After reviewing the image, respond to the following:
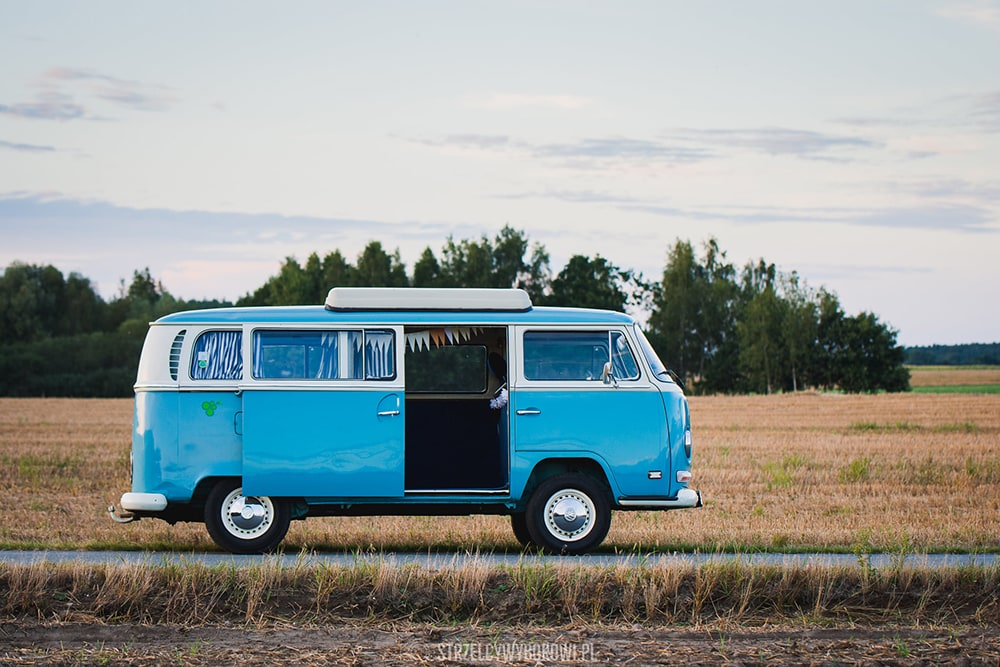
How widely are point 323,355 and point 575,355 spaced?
2.62 meters

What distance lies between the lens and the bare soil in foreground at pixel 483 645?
8.48m

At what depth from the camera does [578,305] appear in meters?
83.1

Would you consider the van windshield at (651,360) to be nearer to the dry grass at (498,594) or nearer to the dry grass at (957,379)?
the dry grass at (498,594)

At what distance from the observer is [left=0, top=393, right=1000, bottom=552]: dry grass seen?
14117 millimetres

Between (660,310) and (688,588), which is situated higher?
(660,310)

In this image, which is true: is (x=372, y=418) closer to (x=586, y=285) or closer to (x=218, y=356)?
(x=218, y=356)

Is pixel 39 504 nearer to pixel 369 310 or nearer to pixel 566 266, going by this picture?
pixel 369 310

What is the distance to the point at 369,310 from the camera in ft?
44.3

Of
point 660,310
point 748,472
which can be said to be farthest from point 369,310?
point 660,310

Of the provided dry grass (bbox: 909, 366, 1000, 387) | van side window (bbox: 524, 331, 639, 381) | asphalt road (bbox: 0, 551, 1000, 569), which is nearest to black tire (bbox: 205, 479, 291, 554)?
asphalt road (bbox: 0, 551, 1000, 569)

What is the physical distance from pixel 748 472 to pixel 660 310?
269ft

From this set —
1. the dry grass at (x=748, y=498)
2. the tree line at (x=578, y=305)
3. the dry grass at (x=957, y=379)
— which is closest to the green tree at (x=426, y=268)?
the tree line at (x=578, y=305)

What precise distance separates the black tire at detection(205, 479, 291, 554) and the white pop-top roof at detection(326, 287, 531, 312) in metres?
2.13

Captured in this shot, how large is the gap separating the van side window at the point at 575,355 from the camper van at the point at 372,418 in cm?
1
